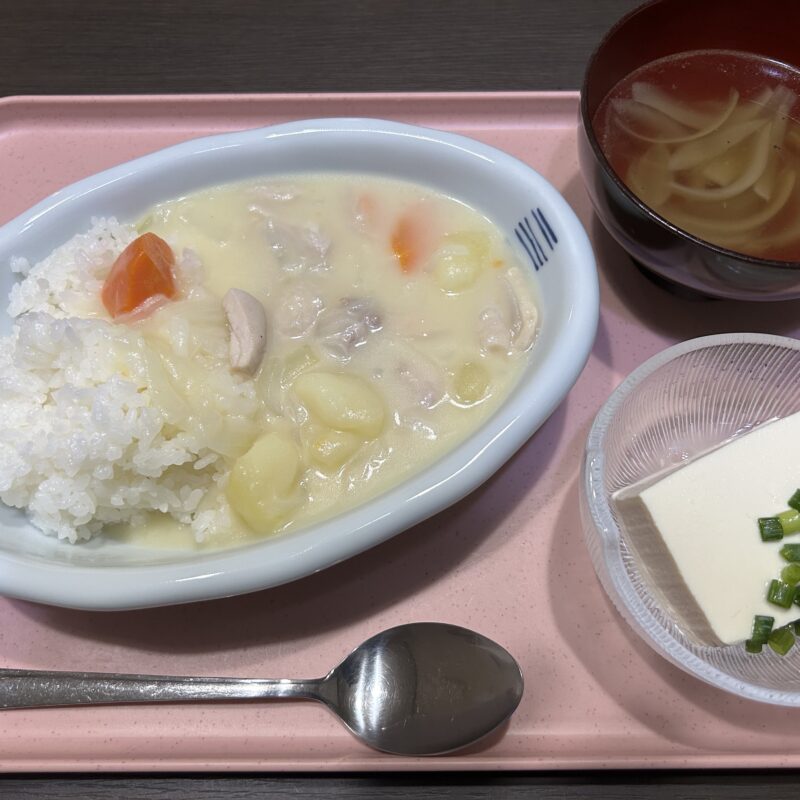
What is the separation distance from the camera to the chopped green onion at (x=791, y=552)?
1.28 metres

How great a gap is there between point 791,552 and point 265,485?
3.31ft

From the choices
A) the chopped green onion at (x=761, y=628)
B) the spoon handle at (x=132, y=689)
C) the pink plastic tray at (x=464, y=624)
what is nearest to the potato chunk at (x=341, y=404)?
the pink plastic tray at (x=464, y=624)

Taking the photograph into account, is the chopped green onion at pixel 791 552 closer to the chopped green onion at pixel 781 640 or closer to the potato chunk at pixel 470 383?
the chopped green onion at pixel 781 640

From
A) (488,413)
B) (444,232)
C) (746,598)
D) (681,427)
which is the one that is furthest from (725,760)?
(444,232)

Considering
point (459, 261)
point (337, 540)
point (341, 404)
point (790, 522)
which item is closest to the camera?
point (337, 540)

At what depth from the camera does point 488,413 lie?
1.46m

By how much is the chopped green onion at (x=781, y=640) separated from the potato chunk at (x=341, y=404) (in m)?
0.84

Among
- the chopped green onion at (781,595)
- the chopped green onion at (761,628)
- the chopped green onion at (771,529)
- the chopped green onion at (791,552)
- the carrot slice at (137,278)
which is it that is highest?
the carrot slice at (137,278)

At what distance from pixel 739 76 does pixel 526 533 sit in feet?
4.26

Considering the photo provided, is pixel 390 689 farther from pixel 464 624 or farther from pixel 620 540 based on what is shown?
pixel 620 540

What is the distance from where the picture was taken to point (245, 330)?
145 centimetres

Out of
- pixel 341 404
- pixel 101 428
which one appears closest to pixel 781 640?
pixel 341 404

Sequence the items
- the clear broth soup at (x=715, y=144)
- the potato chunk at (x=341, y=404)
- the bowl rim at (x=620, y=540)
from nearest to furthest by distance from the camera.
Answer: the bowl rim at (x=620, y=540) < the potato chunk at (x=341, y=404) < the clear broth soup at (x=715, y=144)

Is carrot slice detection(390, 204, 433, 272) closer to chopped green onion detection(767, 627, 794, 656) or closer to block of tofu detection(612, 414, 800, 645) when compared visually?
block of tofu detection(612, 414, 800, 645)
